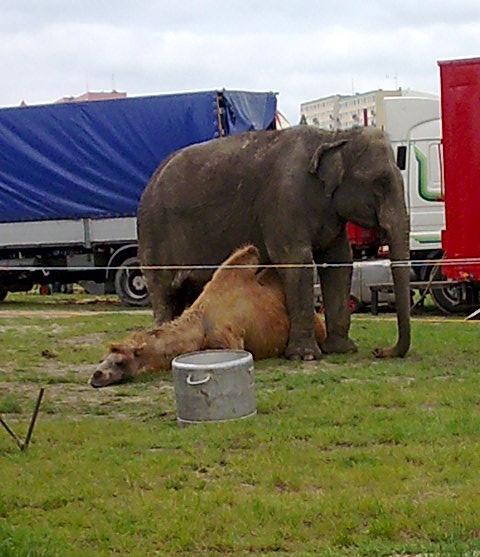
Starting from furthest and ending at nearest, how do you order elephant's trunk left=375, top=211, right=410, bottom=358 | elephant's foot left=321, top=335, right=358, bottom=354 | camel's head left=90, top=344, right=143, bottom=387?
elephant's foot left=321, top=335, right=358, bottom=354 < elephant's trunk left=375, top=211, right=410, bottom=358 < camel's head left=90, top=344, right=143, bottom=387

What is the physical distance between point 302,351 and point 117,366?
7.62 feet

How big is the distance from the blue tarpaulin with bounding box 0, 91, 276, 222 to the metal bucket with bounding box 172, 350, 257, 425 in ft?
42.0

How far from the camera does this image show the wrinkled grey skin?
1250 cm

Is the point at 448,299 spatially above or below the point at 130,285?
below

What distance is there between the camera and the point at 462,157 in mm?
16484

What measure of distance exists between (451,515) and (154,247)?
822 centimetres

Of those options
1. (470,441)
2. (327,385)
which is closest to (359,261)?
(327,385)

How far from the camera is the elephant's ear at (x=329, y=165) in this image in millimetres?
12555

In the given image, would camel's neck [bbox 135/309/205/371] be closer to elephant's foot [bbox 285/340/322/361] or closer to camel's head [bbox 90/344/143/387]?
camel's head [bbox 90/344/143/387]

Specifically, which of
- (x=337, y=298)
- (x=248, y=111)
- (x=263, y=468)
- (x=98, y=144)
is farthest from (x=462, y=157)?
(x=263, y=468)

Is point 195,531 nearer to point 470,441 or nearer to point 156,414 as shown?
point 470,441

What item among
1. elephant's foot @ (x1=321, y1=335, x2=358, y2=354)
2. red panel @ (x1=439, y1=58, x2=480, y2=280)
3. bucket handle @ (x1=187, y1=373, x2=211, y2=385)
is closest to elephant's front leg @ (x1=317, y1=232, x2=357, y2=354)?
elephant's foot @ (x1=321, y1=335, x2=358, y2=354)

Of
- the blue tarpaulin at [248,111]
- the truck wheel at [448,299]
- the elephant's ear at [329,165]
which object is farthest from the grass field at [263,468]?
the blue tarpaulin at [248,111]

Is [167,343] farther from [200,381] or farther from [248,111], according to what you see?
[248,111]
